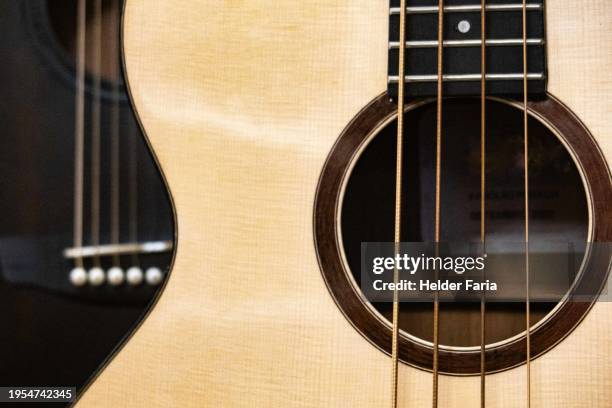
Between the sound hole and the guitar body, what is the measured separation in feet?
0.15

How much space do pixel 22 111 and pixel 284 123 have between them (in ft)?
1.43

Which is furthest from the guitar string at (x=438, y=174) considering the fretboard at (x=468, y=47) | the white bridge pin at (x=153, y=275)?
the white bridge pin at (x=153, y=275)

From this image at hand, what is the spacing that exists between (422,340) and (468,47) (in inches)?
9.9

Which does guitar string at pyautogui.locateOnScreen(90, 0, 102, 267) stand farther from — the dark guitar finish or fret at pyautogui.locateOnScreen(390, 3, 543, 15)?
fret at pyautogui.locateOnScreen(390, 3, 543, 15)

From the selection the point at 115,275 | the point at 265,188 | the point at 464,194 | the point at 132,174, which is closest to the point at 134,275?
the point at 115,275

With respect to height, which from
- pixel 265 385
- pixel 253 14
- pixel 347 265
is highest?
pixel 253 14

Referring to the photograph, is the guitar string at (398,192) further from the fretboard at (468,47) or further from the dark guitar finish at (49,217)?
the dark guitar finish at (49,217)

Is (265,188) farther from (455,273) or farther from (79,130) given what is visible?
(79,130)

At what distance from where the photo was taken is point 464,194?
2.08ft

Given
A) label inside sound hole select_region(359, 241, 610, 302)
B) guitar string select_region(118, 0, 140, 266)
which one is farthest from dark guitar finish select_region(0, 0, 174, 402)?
label inside sound hole select_region(359, 241, 610, 302)

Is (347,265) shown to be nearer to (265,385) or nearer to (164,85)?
(265,385)

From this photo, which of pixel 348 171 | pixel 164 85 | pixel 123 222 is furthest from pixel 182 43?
pixel 123 222

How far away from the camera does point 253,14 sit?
57 centimetres

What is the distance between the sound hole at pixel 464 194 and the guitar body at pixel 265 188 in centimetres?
5
